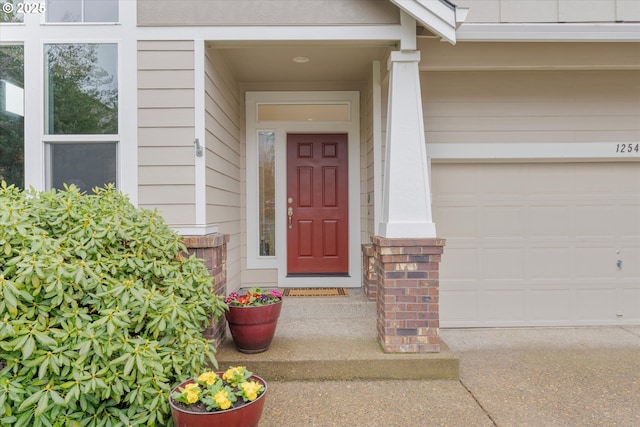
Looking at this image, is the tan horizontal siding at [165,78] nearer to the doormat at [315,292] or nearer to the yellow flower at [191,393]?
the yellow flower at [191,393]

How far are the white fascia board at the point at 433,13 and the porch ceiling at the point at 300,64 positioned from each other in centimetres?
35

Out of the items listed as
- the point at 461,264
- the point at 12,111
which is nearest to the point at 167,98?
the point at 12,111

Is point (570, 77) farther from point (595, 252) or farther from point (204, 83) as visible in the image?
point (204, 83)

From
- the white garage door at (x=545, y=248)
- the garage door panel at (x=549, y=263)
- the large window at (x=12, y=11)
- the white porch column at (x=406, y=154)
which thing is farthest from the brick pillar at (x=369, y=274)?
the large window at (x=12, y=11)

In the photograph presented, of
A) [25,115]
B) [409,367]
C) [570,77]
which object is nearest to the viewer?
[409,367]

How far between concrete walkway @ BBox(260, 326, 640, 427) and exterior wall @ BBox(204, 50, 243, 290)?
1597 mm

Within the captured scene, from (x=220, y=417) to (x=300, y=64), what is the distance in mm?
3285

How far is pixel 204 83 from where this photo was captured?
313cm

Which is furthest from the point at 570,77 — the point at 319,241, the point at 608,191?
the point at 319,241

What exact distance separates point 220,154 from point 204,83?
704 mm

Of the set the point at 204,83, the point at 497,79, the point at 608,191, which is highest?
the point at 497,79

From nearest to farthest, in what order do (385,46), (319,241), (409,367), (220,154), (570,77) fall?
1. (409,367)
2. (385,46)
3. (220,154)
4. (570,77)
5. (319,241)

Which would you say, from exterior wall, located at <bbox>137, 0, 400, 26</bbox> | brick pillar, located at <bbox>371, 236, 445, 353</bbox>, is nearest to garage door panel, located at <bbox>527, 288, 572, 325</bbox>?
brick pillar, located at <bbox>371, 236, 445, 353</bbox>

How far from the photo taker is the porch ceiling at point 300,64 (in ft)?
11.4
